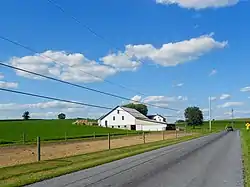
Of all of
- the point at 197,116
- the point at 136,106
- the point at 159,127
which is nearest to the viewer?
the point at 159,127

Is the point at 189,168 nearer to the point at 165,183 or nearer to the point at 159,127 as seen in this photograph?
the point at 165,183

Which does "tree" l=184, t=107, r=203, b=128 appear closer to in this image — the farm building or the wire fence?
the farm building

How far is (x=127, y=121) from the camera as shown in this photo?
120m

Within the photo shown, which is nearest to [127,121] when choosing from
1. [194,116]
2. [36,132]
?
[36,132]

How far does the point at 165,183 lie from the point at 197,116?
6458 inches

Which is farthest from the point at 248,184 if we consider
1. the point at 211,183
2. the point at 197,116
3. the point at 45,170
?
the point at 197,116

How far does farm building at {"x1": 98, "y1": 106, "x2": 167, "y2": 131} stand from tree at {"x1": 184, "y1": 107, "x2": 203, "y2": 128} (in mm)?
52631

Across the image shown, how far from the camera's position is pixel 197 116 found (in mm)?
173125

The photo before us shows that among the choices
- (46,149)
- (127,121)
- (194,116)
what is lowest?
(46,149)

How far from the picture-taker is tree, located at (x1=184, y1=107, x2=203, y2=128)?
172m

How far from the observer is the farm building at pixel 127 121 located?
11906 centimetres

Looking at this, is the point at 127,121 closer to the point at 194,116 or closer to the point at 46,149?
the point at 194,116

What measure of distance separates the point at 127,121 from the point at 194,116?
196 feet

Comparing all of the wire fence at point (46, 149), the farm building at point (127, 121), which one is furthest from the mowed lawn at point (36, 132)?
the farm building at point (127, 121)
